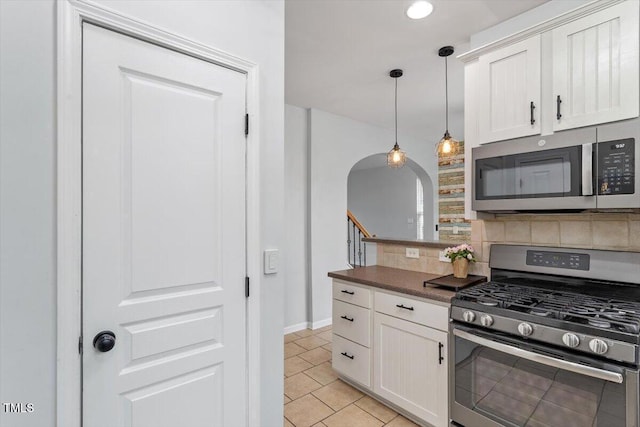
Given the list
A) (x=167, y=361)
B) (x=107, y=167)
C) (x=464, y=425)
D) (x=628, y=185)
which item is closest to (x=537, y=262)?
(x=628, y=185)

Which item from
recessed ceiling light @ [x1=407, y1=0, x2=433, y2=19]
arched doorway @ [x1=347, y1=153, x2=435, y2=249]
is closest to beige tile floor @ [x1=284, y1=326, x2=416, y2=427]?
recessed ceiling light @ [x1=407, y1=0, x2=433, y2=19]

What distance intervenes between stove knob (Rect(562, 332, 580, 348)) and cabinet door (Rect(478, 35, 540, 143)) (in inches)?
43.2

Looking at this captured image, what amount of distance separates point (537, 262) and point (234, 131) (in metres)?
1.96

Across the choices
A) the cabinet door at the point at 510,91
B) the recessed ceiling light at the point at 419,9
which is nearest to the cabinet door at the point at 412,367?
the cabinet door at the point at 510,91

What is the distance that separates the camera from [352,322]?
2471mm

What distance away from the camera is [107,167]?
1.15 m

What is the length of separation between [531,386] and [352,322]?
4.02ft

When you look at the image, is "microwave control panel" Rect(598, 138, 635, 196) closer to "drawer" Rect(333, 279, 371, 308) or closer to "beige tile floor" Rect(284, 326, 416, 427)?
"drawer" Rect(333, 279, 371, 308)

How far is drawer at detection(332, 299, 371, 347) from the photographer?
236 cm

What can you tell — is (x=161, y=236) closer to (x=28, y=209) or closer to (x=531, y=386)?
(x=28, y=209)

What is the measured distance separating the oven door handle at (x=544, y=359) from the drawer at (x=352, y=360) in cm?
84

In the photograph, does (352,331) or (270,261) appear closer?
(270,261)

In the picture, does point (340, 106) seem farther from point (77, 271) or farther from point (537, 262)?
point (77, 271)

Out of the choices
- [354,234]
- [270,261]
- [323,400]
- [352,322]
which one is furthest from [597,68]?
[354,234]
